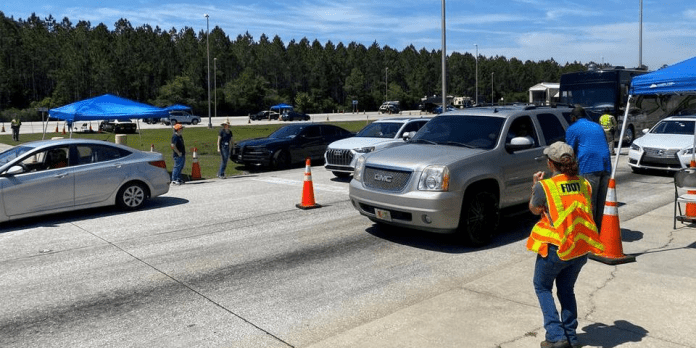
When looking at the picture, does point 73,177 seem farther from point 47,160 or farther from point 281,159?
point 281,159

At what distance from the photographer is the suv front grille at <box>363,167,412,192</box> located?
26.0ft

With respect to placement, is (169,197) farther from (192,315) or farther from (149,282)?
(192,315)

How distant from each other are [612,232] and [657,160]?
386 inches

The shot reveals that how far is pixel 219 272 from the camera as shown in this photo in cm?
716

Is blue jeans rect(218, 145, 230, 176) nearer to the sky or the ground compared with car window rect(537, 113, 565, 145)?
nearer to the ground

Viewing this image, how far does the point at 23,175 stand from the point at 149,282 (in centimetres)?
478

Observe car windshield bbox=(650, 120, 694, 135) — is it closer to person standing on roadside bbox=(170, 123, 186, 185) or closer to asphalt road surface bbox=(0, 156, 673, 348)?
asphalt road surface bbox=(0, 156, 673, 348)

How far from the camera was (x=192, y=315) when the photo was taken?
18.7 feet

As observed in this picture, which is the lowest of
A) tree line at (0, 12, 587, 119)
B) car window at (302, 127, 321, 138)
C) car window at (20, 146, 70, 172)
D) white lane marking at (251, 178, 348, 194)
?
white lane marking at (251, 178, 348, 194)

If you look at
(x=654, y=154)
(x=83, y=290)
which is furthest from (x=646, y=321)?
(x=654, y=154)

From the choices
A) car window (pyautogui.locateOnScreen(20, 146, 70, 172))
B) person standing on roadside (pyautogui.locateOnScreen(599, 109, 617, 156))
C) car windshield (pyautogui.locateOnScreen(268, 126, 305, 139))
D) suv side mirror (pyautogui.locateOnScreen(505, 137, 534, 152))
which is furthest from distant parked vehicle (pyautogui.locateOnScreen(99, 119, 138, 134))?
suv side mirror (pyautogui.locateOnScreen(505, 137, 534, 152))

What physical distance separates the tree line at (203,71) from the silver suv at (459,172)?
2813 inches

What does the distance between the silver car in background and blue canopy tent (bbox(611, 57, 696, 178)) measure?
28.3 ft

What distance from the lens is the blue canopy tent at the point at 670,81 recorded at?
24.5 ft
